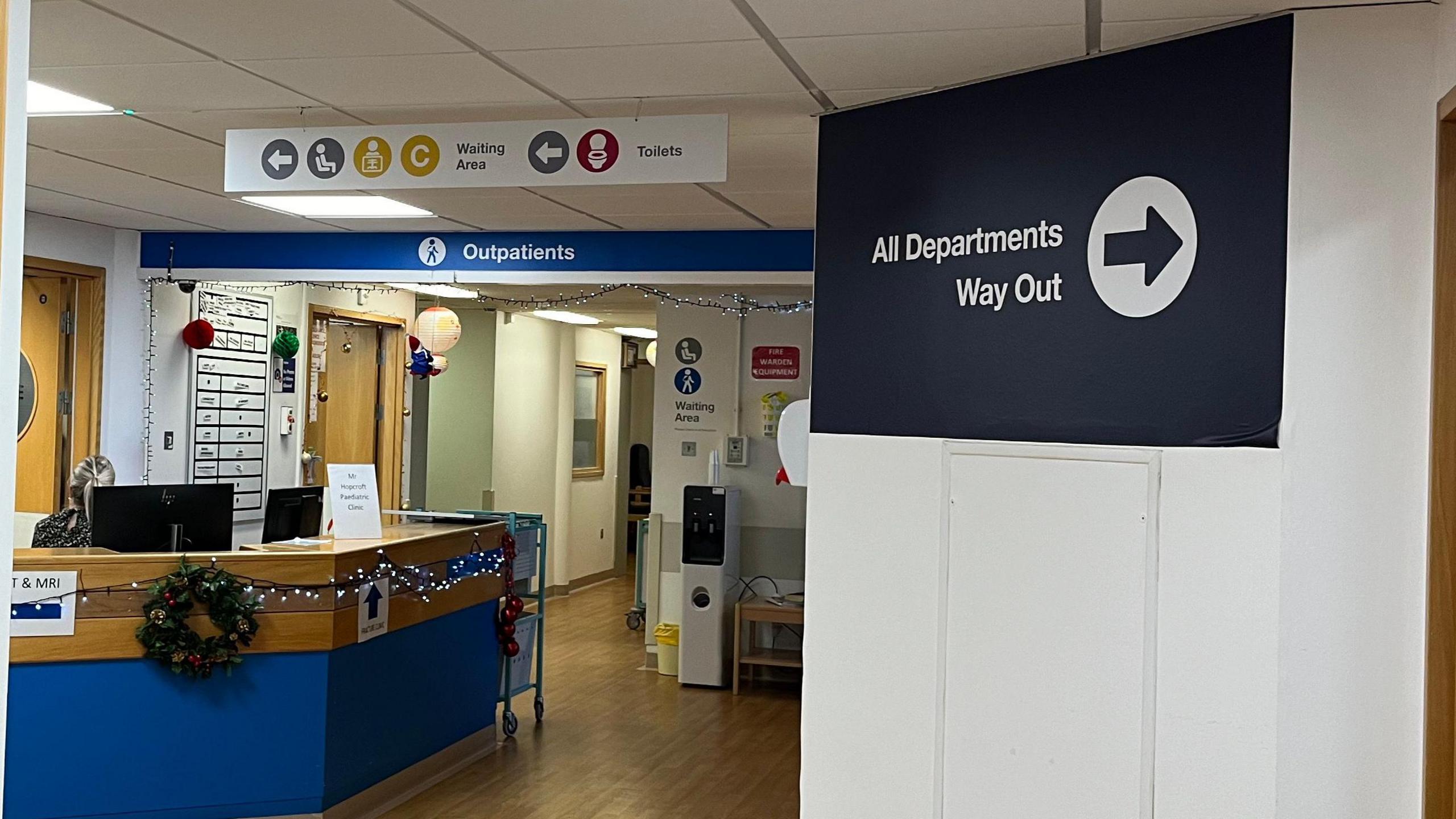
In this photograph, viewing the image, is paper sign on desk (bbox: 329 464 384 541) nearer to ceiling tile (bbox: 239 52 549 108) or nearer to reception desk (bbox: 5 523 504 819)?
reception desk (bbox: 5 523 504 819)

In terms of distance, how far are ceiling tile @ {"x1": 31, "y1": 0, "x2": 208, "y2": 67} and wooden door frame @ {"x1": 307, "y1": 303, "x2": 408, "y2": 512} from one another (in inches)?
226

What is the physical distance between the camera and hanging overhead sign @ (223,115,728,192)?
4133 millimetres

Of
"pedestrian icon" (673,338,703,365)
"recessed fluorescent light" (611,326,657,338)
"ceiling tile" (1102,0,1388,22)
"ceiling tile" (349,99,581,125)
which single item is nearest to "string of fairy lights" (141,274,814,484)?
"pedestrian icon" (673,338,703,365)

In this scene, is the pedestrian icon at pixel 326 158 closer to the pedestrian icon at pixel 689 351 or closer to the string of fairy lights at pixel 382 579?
the string of fairy lights at pixel 382 579

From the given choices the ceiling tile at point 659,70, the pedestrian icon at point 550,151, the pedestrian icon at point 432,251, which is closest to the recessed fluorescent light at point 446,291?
the pedestrian icon at point 432,251

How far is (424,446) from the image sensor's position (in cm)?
1137

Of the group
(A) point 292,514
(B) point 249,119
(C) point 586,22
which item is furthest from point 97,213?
(C) point 586,22

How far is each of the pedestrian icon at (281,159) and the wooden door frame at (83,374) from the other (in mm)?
3659

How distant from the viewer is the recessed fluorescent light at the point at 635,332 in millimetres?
13326

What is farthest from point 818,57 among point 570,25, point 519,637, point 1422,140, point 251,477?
point 251,477

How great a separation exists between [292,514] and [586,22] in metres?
3.48

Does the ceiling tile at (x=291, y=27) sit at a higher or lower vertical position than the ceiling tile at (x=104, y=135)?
higher

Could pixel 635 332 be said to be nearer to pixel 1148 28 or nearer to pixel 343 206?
pixel 343 206

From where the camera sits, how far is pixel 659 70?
3.89 meters
